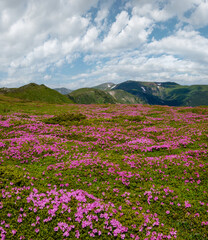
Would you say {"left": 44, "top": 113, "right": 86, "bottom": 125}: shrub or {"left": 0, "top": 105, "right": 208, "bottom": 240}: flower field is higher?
{"left": 44, "top": 113, "right": 86, "bottom": 125}: shrub

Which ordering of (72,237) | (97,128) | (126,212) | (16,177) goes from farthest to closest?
(97,128), (16,177), (126,212), (72,237)

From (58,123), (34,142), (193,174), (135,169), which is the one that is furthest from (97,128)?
(193,174)

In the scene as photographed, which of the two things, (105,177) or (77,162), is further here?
(77,162)

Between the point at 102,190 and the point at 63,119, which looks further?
the point at 63,119

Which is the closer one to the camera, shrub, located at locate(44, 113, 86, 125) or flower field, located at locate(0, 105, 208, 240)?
flower field, located at locate(0, 105, 208, 240)

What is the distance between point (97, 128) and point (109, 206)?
15576 mm

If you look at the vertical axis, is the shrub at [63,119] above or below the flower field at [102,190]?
above

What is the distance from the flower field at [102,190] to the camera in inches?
283

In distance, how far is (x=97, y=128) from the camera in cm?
2359

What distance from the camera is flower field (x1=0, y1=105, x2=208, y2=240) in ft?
23.6

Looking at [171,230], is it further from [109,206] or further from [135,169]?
[135,169]

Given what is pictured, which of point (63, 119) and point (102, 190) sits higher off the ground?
point (63, 119)

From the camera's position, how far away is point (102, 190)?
33.3 feet

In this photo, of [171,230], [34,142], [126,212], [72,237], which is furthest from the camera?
[34,142]
